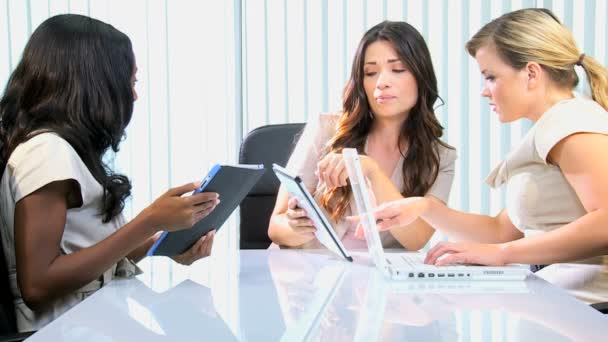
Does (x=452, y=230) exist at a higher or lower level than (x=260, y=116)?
lower

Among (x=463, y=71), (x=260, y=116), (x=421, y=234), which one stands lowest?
(x=421, y=234)

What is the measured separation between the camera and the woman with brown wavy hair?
219cm

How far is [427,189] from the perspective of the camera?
2.22m

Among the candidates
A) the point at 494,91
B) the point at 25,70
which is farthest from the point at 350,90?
the point at 25,70

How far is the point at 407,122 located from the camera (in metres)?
2.36

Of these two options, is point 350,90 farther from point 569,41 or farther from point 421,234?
point 569,41

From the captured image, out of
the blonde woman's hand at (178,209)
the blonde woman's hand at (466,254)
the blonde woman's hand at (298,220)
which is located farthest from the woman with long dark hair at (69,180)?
the blonde woman's hand at (466,254)

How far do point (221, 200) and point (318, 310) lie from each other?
1.54 ft

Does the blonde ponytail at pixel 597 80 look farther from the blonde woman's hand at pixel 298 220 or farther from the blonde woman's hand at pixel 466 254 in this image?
the blonde woman's hand at pixel 298 220

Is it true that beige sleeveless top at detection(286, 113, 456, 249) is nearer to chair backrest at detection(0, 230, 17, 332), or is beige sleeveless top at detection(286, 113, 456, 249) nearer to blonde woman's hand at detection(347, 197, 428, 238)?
blonde woman's hand at detection(347, 197, 428, 238)

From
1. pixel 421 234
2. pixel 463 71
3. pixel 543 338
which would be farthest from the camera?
pixel 463 71

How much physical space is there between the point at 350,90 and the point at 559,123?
0.84m

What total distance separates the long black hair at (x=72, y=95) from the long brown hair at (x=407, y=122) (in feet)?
2.49

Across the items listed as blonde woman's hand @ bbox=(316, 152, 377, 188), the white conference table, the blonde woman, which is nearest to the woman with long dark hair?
the white conference table
